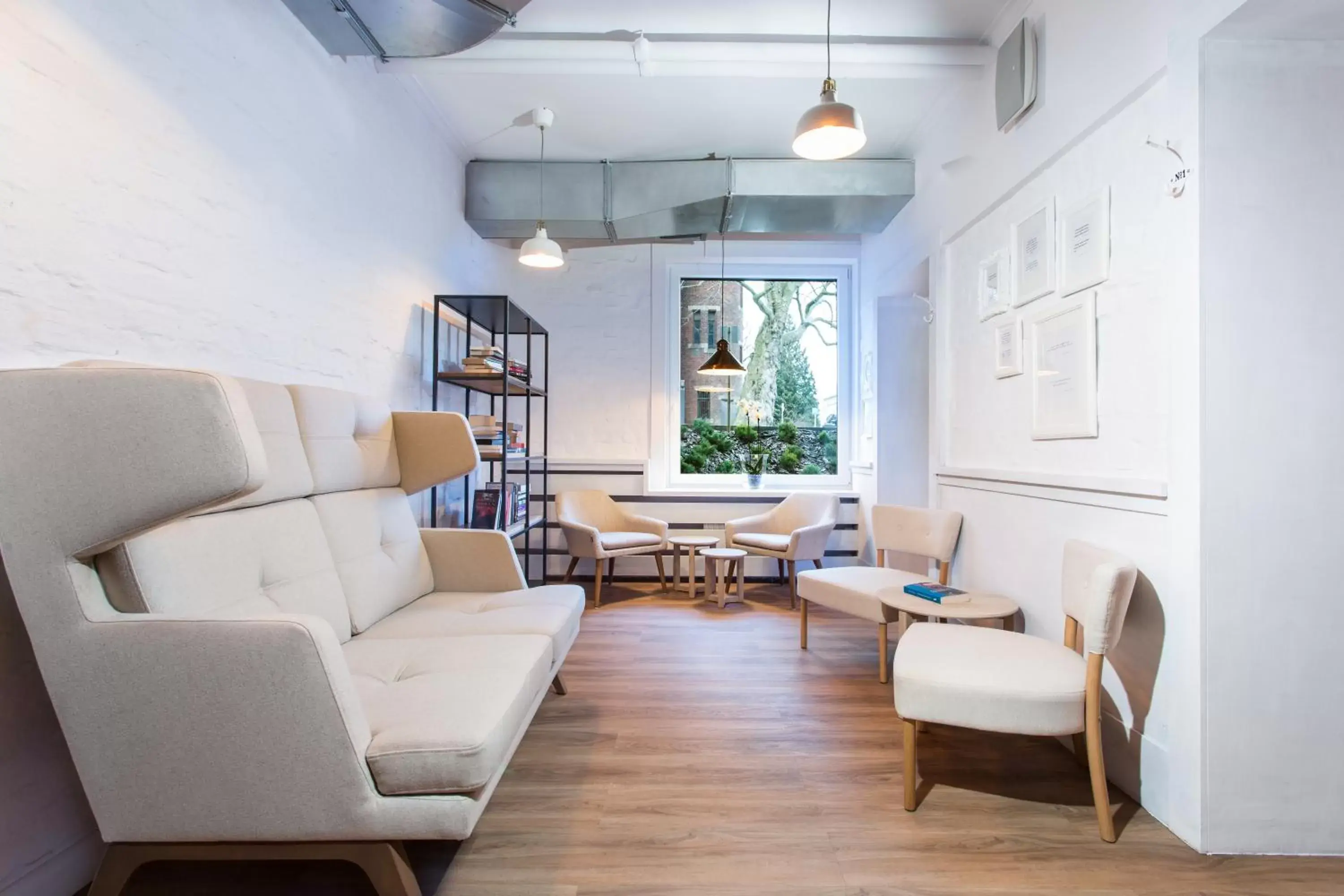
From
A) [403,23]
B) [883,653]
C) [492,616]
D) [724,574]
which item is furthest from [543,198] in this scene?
[883,653]

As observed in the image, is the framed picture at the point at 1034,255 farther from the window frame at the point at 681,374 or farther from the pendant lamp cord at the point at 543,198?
the pendant lamp cord at the point at 543,198

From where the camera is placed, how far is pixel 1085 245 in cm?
223

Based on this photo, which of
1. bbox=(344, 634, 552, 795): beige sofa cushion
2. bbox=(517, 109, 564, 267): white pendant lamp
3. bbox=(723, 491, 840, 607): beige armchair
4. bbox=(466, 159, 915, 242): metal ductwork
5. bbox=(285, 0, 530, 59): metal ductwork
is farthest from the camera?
bbox=(723, 491, 840, 607): beige armchair

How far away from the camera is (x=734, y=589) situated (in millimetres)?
4859

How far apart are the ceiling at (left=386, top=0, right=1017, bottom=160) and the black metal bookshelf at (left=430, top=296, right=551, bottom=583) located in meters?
1.12

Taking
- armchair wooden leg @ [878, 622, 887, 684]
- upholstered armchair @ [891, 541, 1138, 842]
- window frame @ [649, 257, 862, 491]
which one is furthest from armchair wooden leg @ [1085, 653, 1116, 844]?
window frame @ [649, 257, 862, 491]

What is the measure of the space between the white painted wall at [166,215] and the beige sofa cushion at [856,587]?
7.69 ft

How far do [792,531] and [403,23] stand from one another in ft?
12.6

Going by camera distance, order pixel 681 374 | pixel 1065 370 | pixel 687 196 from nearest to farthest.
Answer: pixel 1065 370
pixel 687 196
pixel 681 374

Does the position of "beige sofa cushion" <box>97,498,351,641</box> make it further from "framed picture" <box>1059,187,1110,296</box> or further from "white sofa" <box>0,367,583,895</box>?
"framed picture" <box>1059,187,1110,296</box>

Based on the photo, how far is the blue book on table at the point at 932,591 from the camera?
265cm

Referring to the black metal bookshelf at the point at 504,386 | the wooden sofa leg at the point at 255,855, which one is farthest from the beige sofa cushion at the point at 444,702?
the black metal bookshelf at the point at 504,386

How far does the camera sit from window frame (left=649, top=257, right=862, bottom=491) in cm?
542

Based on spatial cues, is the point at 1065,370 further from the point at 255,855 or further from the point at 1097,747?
the point at 255,855
